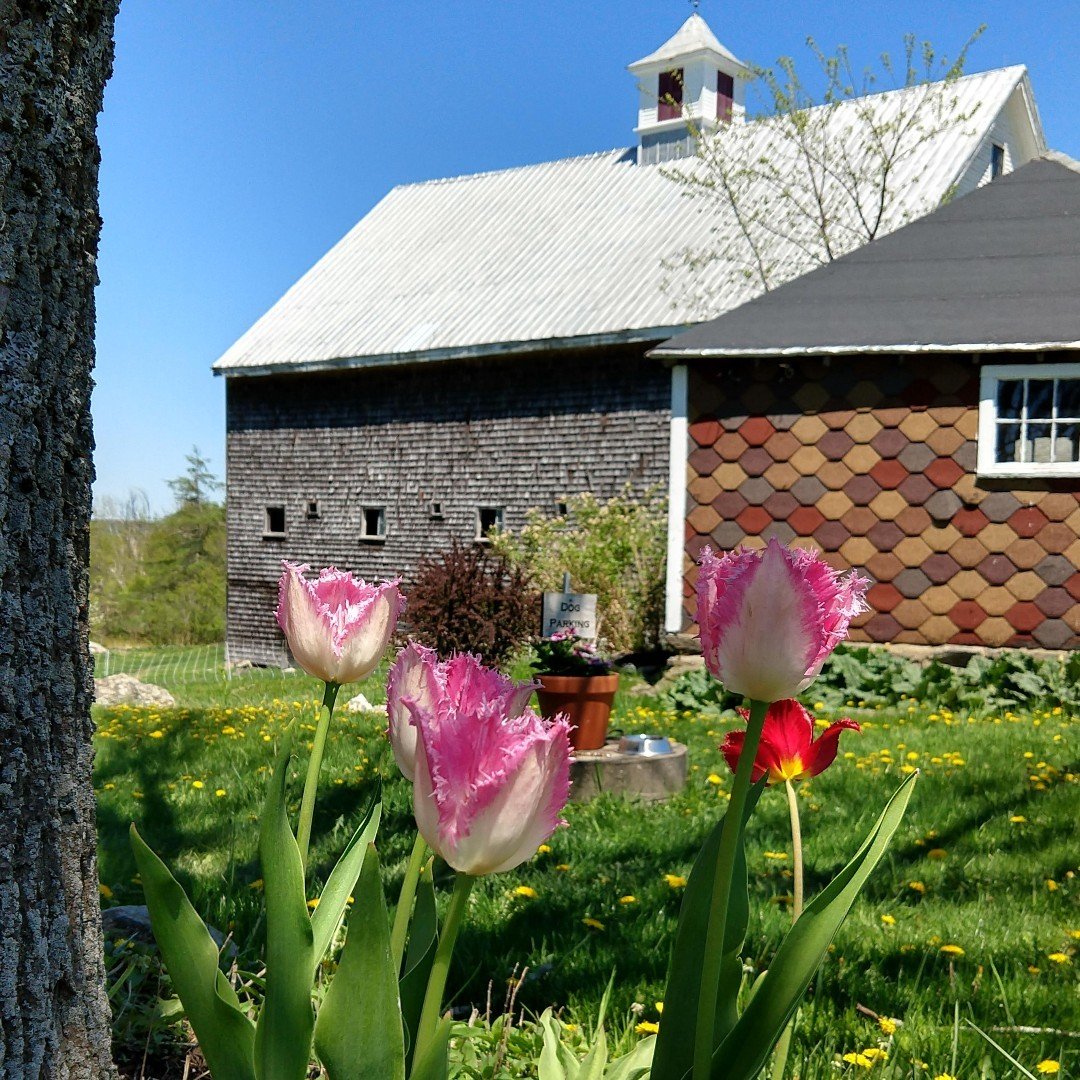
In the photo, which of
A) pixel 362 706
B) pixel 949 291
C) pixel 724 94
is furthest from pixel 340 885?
pixel 724 94

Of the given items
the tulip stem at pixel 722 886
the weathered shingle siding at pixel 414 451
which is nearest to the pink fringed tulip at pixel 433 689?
the tulip stem at pixel 722 886

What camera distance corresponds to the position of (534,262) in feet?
57.7

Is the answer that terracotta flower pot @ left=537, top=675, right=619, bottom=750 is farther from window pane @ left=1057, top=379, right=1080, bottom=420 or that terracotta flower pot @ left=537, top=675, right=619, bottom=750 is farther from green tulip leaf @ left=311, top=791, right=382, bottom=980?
window pane @ left=1057, top=379, right=1080, bottom=420

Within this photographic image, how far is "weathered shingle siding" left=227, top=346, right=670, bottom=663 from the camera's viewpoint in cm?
1509

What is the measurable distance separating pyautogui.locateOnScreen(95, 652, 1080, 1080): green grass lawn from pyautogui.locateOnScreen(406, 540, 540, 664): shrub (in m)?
3.63

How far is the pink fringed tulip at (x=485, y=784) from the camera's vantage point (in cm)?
96

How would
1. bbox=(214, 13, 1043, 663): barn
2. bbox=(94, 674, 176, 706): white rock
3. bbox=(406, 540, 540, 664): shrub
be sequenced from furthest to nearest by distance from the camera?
bbox=(214, 13, 1043, 663): barn < bbox=(406, 540, 540, 664): shrub < bbox=(94, 674, 176, 706): white rock

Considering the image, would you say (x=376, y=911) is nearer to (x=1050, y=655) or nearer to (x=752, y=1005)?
(x=752, y=1005)

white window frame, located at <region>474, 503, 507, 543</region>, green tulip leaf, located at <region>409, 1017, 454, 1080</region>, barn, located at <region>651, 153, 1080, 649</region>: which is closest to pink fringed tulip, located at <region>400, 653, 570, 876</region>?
green tulip leaf, located at <region>409, 1017, 454, 1080</region>

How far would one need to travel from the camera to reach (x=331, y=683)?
1.39m

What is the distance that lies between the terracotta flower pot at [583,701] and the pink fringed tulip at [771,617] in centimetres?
448

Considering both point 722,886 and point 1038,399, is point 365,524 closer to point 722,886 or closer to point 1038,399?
point 1038,399

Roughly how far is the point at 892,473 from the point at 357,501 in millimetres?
10074

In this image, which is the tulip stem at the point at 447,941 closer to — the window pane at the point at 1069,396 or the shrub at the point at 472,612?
the shrub at the point at 472,612
